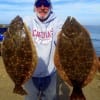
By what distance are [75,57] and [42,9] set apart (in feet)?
4.21

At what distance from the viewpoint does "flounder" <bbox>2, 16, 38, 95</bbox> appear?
5.75 m

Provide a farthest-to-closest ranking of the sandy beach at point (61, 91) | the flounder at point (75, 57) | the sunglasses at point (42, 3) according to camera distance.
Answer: the sandy beach at point (61, 91) → the sunglasses at point (42, 3) → the flounder at point (75, 57)

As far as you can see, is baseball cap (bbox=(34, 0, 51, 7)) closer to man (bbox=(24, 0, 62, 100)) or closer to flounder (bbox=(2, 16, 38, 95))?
man (bbox=(24, 0, 62, 100))

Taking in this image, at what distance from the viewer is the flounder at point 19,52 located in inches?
227

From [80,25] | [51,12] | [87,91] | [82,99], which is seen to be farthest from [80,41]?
[87,91]

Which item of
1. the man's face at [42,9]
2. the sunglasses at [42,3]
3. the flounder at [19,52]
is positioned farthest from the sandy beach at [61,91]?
the flounder at [19,52]

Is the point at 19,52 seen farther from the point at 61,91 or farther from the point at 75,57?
the point at 61,91

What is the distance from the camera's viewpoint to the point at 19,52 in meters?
5.83

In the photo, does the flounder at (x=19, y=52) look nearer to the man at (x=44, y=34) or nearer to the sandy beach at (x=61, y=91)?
the man at (x=44, y=34)

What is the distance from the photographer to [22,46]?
581 centimetres

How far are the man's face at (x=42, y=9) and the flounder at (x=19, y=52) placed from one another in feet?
2.72

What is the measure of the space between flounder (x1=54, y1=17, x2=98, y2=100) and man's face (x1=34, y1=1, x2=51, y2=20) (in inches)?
38.0

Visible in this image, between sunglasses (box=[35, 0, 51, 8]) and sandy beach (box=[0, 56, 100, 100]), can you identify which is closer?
sunglasses (box=[35, 0, 51, 8])

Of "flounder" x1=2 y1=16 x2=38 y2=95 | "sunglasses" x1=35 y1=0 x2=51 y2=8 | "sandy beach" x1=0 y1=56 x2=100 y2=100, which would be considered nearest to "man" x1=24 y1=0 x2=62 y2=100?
"sunglasses" x1=35 y1=0 x2=51 y2=8
